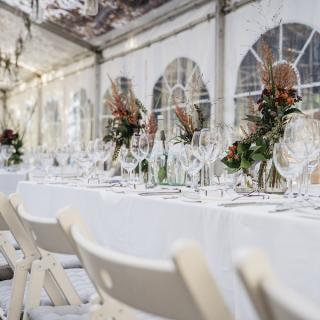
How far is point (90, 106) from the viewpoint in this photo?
9.12 m

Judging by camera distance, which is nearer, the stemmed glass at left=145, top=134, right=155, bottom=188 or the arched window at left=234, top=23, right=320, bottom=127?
the stemmed glass at left=145, top=134, right=155, bottom=188

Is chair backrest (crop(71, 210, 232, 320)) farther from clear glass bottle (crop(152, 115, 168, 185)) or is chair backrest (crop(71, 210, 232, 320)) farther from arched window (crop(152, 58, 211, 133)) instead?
arched window (crop(152, 58, 211, 133))

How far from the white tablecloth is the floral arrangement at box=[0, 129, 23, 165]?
1.94 ft

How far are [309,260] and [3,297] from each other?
108 cm

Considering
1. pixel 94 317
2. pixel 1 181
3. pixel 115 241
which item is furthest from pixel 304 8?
pixel 94 317

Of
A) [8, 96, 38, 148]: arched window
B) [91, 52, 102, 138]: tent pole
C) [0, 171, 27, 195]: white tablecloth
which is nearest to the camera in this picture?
[0, 171, 27, 195]: white tablecloth

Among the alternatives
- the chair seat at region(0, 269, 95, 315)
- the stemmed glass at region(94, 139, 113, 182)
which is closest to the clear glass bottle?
the stemmed glass at region(94, 139, 113, 182)

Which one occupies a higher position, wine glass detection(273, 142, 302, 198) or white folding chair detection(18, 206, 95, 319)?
wine glass detection(273, 142, 302, 198)

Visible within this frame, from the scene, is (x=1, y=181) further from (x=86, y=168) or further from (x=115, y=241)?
(x=115, y=241)

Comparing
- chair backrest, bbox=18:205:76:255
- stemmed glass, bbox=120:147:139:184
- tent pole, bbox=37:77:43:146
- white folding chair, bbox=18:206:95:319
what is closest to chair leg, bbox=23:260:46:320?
white folding chair, bbox=18:206:95:319

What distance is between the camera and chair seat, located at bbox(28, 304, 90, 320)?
4.59 ft

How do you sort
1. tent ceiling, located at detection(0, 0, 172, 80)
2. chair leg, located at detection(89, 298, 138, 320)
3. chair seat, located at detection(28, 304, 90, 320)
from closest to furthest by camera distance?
chair leg, located at detection(89, 298, 138, 320) < chair seat, located at detection(28, 304, 90, 320) < tent ceiling, located at detection(0, 0, 172, 80)

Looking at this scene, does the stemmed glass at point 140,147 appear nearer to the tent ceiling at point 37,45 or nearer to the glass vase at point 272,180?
the glass vase at point 272,180

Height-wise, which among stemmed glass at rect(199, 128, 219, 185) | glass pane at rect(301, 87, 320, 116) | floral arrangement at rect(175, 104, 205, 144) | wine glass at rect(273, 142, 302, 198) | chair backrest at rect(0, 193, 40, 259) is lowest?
chair backrest at rect(0, 193, 40, 259)
